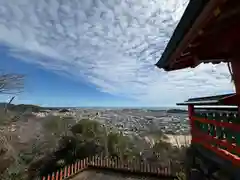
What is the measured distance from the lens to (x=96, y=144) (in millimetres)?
13875

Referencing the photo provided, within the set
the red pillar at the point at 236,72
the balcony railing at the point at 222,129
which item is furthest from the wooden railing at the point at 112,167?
the red pillar at the point at 236,72

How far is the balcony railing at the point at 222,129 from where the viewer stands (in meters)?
2.40

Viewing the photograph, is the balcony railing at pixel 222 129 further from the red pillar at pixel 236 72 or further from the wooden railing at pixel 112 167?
the wooden railing at pixel 112 167

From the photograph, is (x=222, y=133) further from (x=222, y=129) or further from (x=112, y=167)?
(x=112, y=167)

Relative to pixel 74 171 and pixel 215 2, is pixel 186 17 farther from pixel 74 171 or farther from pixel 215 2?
pixel 74 171

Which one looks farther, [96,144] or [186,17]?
[96,144]

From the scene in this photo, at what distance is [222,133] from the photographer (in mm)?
2822

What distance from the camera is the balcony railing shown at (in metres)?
2.40

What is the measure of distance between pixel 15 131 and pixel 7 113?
11.2 ft

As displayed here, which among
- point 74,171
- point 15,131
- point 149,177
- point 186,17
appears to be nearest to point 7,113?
point 15,131

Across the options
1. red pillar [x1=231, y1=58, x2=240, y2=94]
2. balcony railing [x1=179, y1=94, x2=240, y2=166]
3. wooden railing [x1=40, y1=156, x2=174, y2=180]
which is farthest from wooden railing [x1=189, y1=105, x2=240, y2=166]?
wooden railing [x1=40, y1=156, x2=174, y2=180]

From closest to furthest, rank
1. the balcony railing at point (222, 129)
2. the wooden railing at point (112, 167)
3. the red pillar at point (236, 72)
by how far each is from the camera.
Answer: the balcony railing at point (222, 129)
the red pillar at point (236, 72)
the wooden railing at point (112, 167)

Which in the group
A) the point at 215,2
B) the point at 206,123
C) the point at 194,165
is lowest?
the point at 194,165

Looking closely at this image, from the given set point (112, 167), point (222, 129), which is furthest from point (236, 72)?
point (112, 167)
